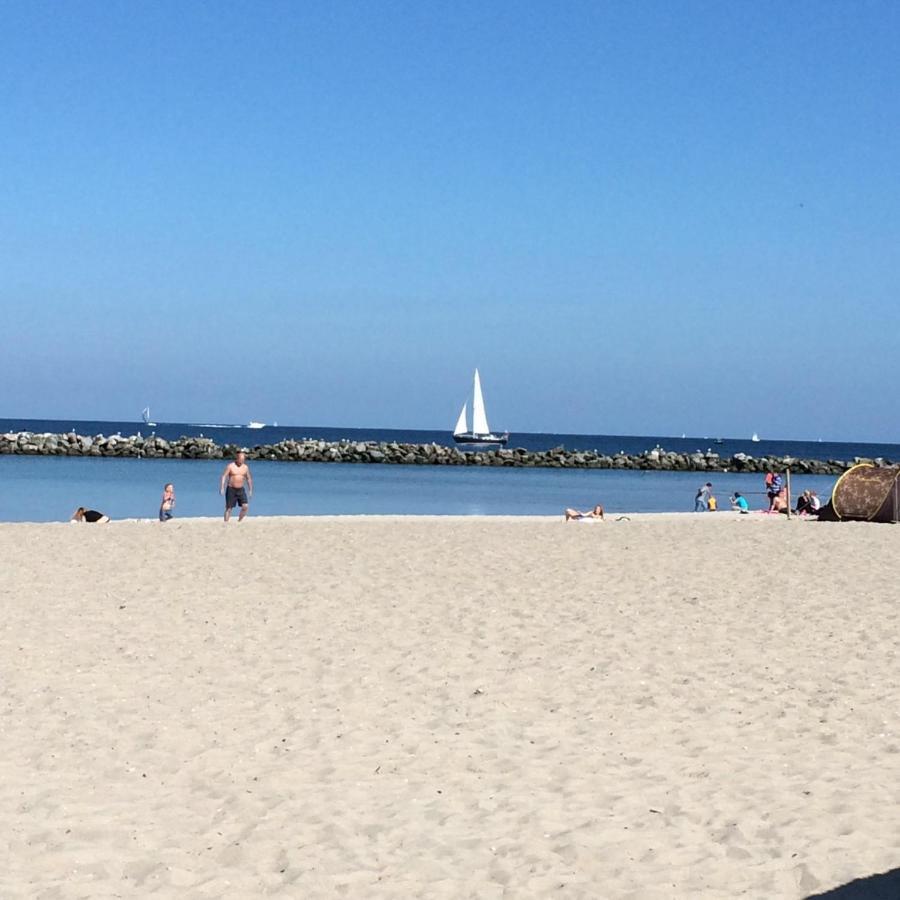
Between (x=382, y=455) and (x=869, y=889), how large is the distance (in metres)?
74.2

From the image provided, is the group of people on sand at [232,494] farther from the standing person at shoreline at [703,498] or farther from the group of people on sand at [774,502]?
the standing person at shoreline at [703,498]

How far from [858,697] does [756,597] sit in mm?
4932

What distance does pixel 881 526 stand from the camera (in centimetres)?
2455

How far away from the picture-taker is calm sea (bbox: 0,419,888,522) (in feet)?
123

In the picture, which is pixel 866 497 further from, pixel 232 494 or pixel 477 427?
pixel 477 427

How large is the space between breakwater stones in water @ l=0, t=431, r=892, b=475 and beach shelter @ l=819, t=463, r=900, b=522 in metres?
51.3

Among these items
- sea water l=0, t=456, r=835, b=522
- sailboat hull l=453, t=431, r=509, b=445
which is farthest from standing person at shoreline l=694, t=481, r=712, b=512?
sailboat hull l=453, t=431, r=509, b=445

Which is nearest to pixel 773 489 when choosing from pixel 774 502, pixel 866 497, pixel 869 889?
pixel 774 502

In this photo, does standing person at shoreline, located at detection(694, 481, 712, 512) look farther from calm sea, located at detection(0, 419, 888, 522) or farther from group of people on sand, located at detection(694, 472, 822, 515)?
calm sea, located at detection(0, 419, 888, 522)

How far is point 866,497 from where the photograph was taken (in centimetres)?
2622

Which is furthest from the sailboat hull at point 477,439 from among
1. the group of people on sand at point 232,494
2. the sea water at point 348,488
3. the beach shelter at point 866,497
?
the group of people on sand at point 232,494

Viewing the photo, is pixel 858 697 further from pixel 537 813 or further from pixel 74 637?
pixel 74 637

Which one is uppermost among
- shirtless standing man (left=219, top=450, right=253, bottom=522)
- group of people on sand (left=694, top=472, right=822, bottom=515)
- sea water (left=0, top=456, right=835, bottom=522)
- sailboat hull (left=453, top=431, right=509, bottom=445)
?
sailboat hull (left=453, top=431, right=509, bottom=445)

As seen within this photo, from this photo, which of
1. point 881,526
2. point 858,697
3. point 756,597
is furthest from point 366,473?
point 858,697
